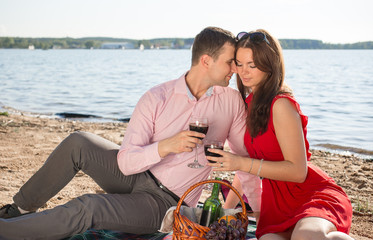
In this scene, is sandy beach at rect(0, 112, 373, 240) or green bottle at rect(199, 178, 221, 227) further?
sandy beach at rect(0, 112, 373, 240)

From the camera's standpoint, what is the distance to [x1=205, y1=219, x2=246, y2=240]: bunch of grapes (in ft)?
8.55

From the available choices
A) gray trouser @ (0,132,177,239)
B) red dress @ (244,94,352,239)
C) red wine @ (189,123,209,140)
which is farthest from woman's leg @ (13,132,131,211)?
red dress @ (244,94,352,239)

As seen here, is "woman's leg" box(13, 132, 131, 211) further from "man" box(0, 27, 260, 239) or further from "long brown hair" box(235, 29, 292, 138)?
"long brown hair" box(235, 29, 292, 138)

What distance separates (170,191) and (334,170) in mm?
4087

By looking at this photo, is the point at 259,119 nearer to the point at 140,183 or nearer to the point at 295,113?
the point at 295,113

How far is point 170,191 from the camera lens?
11.5ft

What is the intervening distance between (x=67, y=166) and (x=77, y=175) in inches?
104

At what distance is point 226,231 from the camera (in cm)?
263

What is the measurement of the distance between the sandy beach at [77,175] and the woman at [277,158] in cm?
144

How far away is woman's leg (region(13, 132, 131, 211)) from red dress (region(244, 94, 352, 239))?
1166mm

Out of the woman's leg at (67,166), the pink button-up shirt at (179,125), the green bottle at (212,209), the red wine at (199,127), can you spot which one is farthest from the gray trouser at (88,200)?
the red wine at (199,127)

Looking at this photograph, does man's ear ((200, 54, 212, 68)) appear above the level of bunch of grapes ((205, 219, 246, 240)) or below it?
above

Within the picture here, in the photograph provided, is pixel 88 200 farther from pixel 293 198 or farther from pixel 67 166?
pixel 293 198


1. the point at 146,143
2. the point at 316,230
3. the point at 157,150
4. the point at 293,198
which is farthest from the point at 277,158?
the point at 146,143
